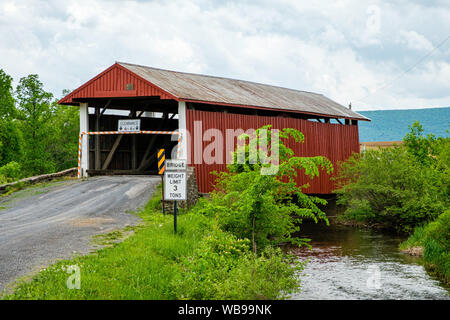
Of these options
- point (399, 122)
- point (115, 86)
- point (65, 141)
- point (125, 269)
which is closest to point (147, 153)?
point (115, 86)

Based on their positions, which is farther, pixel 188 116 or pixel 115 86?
pixel 115 86

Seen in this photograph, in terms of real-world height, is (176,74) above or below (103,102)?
above

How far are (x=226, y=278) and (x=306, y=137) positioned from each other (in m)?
14.9

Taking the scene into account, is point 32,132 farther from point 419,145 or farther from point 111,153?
point 419,145

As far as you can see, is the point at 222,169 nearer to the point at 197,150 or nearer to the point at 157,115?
the point at 197,150

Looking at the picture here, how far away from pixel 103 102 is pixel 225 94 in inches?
189

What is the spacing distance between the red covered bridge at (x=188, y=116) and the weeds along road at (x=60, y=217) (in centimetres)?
190


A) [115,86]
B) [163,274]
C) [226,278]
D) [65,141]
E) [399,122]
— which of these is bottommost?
[226,278]

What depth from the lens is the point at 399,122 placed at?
2783 inches

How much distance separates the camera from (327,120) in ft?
78.8

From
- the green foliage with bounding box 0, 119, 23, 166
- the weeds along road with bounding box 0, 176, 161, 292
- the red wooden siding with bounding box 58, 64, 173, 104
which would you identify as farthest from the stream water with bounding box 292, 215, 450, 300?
the green foliage with bounding box 0, 119, 23, 166

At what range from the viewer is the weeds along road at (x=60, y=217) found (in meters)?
7.68

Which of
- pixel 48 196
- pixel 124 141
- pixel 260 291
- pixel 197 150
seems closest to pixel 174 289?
pixel 260 291

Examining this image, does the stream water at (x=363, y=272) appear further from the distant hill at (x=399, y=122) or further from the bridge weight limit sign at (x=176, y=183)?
the distant hill at (x=399, y=122)
